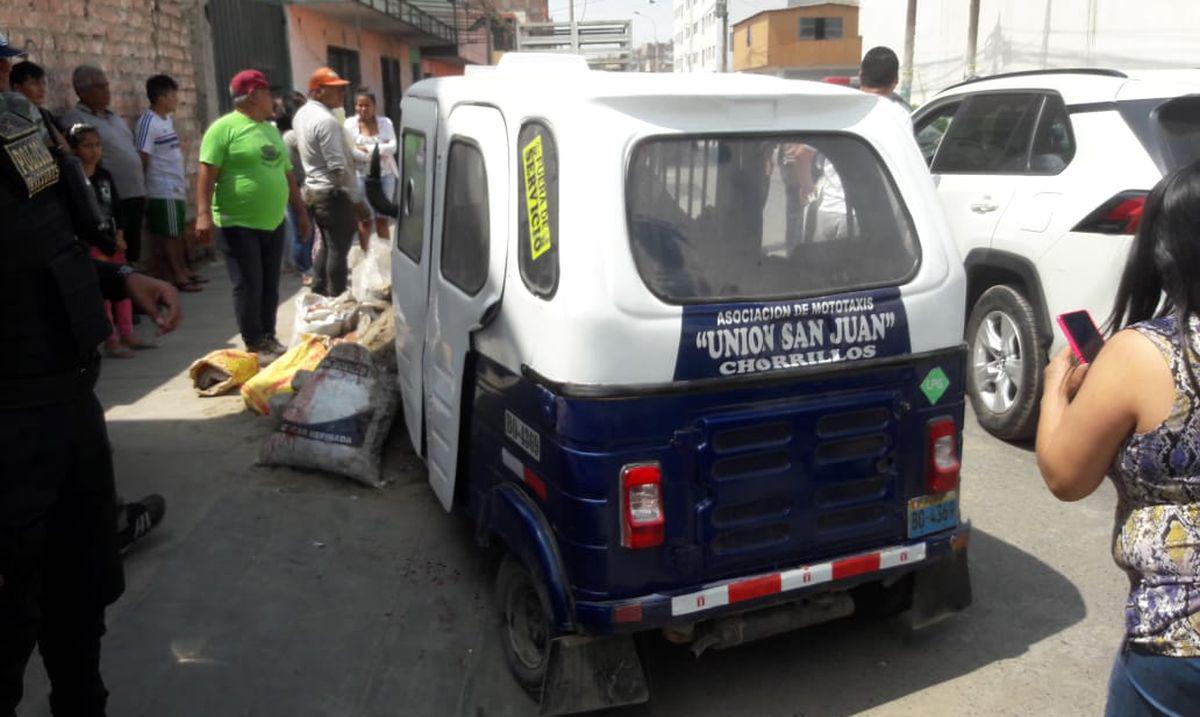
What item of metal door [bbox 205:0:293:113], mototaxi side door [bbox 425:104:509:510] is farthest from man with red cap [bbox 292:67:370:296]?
metal door [bbox 205:0:293:113]

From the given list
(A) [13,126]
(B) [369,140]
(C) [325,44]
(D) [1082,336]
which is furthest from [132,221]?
(C) [325,44]

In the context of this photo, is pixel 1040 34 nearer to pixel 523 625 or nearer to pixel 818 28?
pixel 523 625

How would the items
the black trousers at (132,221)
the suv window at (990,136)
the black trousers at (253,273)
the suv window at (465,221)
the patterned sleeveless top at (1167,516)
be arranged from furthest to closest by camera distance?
the black trousers at (132,221)
the black trousers at (253,273)
the suv window at (990,136)
the suv window at (465,221)
the patterned sleeveless top at (1167,516)

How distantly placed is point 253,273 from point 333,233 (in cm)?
145

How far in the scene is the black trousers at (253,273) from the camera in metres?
6.34

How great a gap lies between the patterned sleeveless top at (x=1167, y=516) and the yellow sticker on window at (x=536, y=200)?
1661 mm

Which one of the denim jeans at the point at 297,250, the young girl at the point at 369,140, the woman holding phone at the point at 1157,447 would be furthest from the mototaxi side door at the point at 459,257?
the young girl at the point at 369,140

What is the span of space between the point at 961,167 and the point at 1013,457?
1.80m

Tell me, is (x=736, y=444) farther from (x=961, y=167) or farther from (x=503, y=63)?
(x=961, y=167)

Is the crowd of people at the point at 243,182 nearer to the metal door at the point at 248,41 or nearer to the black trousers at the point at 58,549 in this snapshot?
the black trousers at the point at 58,549

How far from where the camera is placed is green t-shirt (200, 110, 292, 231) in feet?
20.2

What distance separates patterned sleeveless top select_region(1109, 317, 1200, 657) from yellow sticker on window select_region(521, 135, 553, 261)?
1661 mm

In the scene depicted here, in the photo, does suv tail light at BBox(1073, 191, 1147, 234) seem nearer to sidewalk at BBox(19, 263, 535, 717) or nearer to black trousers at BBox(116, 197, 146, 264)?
sidewalk at BBox(19, 263, 535, 717)

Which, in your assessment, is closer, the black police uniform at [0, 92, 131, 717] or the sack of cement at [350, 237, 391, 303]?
the black police uniform at [0, 92, 131, 717]
